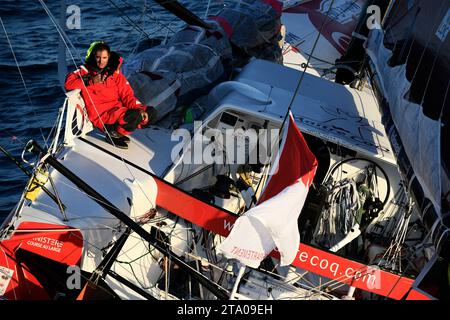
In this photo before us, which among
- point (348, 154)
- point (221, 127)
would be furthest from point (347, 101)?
point (221, 127)

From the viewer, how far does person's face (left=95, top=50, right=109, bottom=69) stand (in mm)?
6792

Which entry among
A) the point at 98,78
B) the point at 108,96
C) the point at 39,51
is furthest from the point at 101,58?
the point at 39,51

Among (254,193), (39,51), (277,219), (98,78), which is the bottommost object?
(39,51)

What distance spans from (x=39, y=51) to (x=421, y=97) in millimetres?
9918

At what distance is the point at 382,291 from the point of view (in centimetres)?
599

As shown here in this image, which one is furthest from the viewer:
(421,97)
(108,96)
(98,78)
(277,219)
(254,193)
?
(108,96)

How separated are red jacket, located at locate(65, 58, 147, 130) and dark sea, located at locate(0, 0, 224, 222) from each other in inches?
72.1

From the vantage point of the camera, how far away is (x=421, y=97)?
5.79 metres

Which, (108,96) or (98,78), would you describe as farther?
(108,96)

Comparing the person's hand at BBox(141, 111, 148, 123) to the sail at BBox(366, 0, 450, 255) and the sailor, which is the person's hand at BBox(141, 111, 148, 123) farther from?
the sail at BBox(366, 0, 450, 255)

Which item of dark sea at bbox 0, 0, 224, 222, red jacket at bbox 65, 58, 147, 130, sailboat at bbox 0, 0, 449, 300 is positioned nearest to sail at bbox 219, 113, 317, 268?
sailboat at bbox 0, 0, 449, 300

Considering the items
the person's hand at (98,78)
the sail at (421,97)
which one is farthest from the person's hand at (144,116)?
the sail at (421,97)

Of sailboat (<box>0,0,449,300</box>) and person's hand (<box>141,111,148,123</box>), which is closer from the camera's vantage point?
sailboat (<box>0,0,449,300</box>)

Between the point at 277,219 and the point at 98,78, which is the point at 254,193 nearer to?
the point at 277,219
